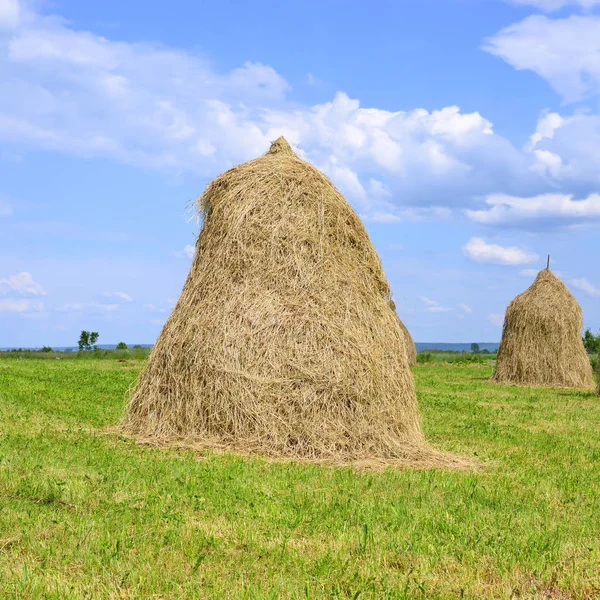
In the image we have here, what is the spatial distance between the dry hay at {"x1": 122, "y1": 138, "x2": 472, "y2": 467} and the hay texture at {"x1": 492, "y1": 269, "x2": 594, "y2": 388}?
18892mm

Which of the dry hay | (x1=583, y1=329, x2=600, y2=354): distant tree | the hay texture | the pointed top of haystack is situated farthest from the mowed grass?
(x1=583, y1=329, x2=600, y2=354): distant tree

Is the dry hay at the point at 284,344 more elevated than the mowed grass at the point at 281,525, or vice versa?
the dry hay at the point at 284,344

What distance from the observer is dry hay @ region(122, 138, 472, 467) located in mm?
10797

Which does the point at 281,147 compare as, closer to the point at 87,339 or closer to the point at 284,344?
the point at 284,344

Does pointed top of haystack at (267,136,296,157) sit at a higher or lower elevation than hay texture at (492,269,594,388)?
higher

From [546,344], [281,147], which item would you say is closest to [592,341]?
[546,344]

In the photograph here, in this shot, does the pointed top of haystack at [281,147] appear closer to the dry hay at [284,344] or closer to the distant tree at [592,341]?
the dry hay at [284,344]

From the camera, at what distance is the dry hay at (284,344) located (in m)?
10.8

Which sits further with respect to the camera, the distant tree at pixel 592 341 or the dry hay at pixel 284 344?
the distant tree at pixel 592 341

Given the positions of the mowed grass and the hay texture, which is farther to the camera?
the hay texture

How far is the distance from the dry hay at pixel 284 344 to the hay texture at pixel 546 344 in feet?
62.0

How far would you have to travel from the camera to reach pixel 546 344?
29.5 meters

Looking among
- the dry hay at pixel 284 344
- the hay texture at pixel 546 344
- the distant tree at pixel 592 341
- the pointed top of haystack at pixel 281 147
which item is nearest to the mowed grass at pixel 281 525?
the dry hay at pixel 284 344

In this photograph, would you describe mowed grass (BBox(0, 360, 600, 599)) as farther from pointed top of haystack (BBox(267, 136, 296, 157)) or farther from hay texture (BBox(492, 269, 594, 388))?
hay texture (BBox(492, 269, 594, 388))
